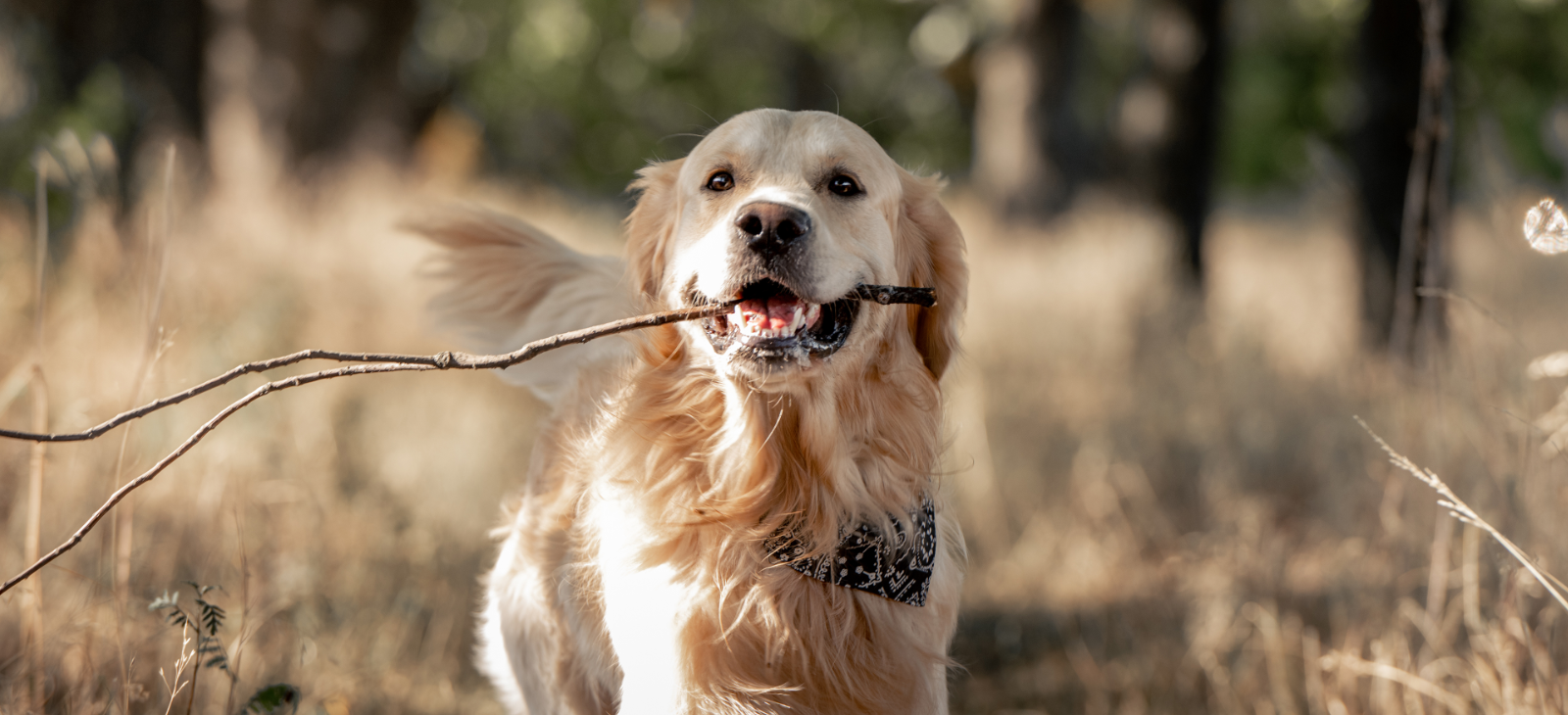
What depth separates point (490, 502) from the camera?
431 centimetres

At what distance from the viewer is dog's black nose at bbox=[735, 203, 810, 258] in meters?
1.92

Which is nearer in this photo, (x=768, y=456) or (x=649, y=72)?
(x=768, y=456)

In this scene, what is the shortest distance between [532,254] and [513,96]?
25466 millimetres

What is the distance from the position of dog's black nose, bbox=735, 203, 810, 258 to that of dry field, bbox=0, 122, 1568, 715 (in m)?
0.89

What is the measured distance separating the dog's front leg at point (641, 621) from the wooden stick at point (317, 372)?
1.58 feet

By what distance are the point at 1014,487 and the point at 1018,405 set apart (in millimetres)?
707

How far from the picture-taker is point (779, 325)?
6.63ft

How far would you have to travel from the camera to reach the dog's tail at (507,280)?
295cm

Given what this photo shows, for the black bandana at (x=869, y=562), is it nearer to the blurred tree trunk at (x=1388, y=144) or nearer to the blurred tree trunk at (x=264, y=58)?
the blurred tree trunk at (x=1388, y=144)

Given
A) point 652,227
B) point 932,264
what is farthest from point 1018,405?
point 652,227

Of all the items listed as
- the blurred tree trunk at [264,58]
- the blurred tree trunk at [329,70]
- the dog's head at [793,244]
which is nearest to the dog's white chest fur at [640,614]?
the dog's head at [793,244]

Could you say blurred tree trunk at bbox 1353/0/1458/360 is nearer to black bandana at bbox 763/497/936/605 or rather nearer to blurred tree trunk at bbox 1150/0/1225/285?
blurred tree trunk at bbox 1150/0/1225/285

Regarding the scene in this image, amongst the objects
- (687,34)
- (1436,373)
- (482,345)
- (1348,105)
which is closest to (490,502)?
(482,345)

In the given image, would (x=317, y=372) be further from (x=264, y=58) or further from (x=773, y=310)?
(x=264, y=58)
